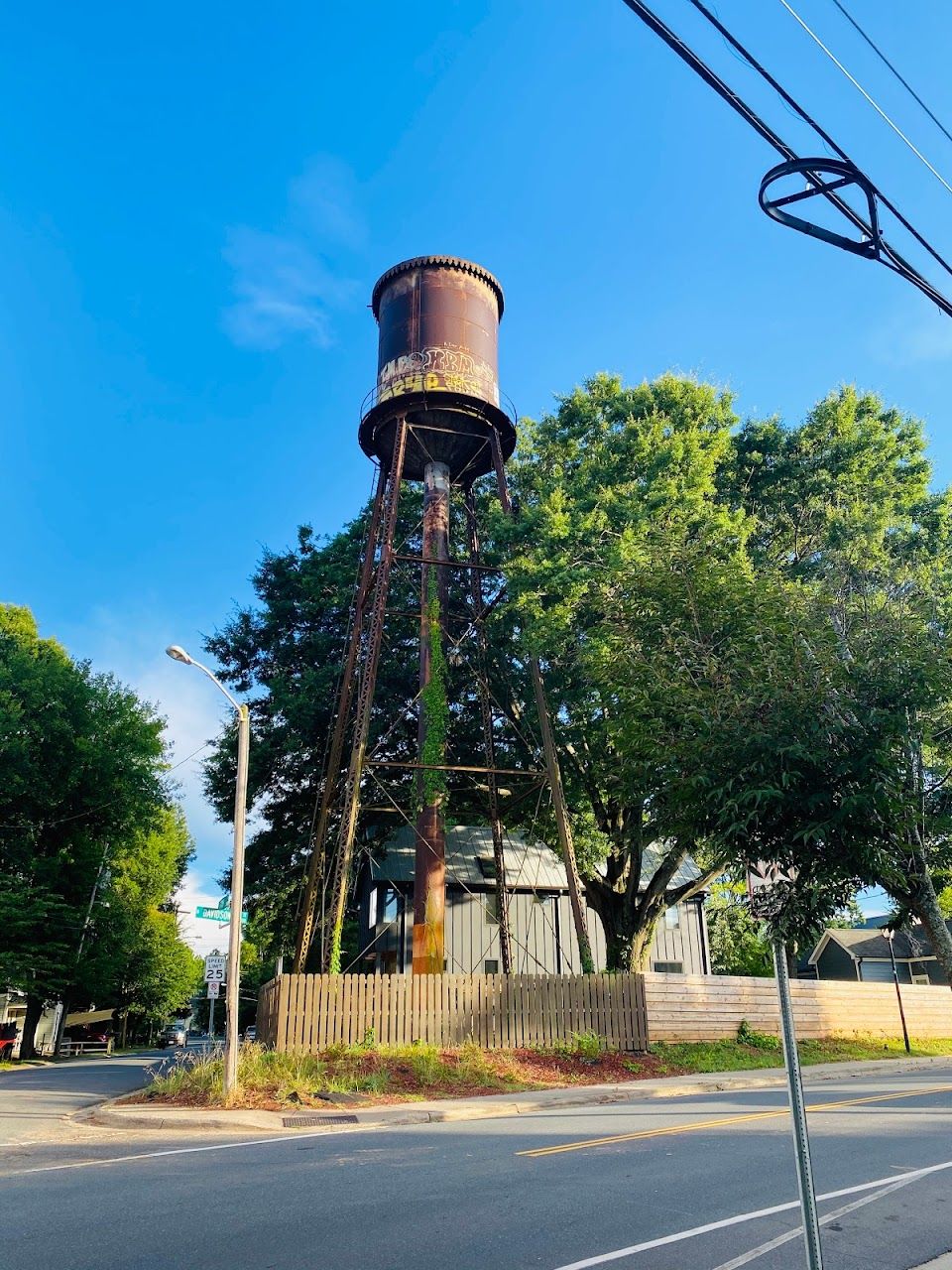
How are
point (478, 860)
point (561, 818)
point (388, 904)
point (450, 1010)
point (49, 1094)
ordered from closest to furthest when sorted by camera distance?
point (49, 1094) → point (450, 1010) → point (561, 818) → point (388, 904) → point (478, 860)

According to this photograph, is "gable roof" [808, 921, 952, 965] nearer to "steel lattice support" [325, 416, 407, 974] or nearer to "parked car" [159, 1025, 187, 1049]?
"steel lattice support" [325, 416, 407, 974]

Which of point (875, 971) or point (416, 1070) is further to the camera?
point (875, 971)

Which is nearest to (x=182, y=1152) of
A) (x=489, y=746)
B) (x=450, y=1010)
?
(x=450, y=1010)

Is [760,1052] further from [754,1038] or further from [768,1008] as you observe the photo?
[768,1008]

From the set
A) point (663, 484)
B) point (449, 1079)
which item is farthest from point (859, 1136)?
point (663, 484)

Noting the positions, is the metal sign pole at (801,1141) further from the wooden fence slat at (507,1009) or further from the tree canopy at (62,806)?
the tree canopy at (62,806)

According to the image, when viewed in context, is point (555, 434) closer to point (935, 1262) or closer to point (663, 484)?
point (663, 484)

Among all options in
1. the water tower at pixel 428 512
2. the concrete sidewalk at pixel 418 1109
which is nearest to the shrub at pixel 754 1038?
the concrete sidewalk at pixel 418 1109

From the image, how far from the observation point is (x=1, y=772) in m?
31.1

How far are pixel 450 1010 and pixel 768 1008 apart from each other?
8.98 metres

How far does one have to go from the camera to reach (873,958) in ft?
161

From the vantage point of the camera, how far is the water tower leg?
68.2 feet

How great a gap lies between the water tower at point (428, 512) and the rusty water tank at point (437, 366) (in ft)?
0.12

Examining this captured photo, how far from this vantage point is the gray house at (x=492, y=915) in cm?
2730
